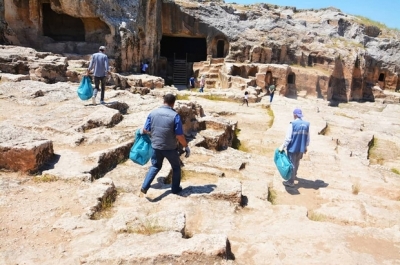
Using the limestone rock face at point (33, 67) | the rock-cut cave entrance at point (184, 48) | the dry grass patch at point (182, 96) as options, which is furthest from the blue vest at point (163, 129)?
the rock-cut cave entrance at point (184, 48)

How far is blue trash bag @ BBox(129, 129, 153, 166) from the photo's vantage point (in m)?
5.23

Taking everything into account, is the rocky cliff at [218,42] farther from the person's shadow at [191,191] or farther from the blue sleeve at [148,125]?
the person's shadow at [191,191]

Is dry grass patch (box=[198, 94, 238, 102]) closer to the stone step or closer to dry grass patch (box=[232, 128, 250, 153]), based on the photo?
dry grass patch (box=[232, 128, 250, 153])

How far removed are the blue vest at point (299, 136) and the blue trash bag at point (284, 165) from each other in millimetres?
172

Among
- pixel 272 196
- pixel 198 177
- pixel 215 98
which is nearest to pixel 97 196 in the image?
pixel 198 177

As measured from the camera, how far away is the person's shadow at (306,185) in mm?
6461

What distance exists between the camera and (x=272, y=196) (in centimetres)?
612

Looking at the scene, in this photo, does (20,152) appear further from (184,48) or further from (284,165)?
(184,48)

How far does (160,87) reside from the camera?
19.3 m

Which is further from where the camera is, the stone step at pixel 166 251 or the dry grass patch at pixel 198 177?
the dry grass patch at pixel 198 177

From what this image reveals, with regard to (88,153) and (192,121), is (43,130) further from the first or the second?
(192,121)

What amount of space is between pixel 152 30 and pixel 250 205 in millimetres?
22096

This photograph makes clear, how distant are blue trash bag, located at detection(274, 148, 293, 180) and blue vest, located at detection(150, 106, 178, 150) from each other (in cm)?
230

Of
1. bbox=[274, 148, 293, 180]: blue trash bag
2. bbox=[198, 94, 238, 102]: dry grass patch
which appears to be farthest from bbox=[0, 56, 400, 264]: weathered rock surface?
bbox=[198, 94, 238, 102]: dry grass patch
